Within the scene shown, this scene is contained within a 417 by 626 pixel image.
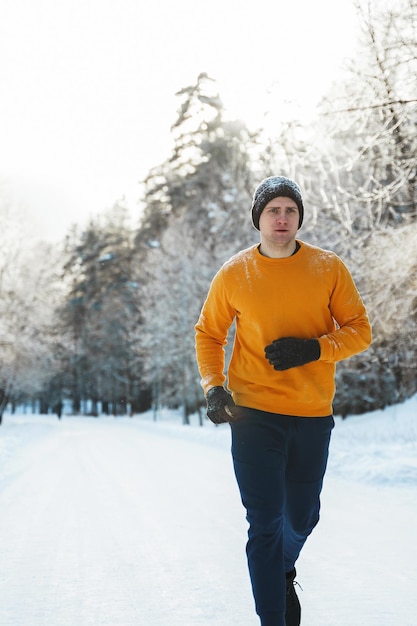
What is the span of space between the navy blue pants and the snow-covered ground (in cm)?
54

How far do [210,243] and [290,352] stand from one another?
2742 cm

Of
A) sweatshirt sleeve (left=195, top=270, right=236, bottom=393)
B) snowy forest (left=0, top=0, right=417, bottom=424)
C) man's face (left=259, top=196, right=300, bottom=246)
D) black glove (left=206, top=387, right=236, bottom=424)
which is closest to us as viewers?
black glove (left=206, top=387, right=236, bottom=424)

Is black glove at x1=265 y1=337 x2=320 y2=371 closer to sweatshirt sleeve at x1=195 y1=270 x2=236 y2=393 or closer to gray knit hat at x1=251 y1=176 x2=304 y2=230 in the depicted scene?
sweatshirt sleeve at x1=195 y1=270 x2=236 y2=393

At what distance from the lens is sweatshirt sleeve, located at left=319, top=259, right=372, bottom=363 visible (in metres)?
3.07

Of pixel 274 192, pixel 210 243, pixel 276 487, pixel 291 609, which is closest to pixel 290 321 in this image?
pixel 274 192

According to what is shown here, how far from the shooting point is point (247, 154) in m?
31.4

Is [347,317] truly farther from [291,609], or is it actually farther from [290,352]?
[291,609]

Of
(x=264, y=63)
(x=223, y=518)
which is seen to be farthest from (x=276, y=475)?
(x=264, y=63)

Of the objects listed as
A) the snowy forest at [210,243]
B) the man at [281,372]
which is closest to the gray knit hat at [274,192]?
the man at [281,372]

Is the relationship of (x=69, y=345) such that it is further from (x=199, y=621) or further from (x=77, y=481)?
(x=199, y=621)

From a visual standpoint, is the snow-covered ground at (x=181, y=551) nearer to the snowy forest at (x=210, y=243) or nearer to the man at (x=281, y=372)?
the man at (x=281, y=372)

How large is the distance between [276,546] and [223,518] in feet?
11.7

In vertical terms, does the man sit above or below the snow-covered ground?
above

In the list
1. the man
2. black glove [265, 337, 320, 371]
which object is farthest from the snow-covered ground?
black glove [265, 337, 320, 371]
